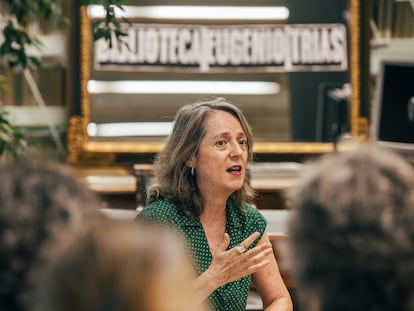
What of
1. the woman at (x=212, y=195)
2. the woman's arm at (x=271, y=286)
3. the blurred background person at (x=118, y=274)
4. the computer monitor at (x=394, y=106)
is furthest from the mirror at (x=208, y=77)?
the blurred background person at (x=118, y=274)

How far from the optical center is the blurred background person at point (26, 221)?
102 centimetres

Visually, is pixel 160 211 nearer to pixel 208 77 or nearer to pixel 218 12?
pixel 208 77

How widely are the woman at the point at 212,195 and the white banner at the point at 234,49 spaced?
2.34 meters

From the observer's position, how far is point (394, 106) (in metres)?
3.79

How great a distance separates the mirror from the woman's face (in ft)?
7.52

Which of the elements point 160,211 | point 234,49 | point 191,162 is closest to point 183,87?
point 234,49

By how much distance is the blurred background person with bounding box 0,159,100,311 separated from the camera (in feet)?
3.33

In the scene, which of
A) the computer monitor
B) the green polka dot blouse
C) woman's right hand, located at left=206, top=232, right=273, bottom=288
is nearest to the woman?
the green polka dot blouse

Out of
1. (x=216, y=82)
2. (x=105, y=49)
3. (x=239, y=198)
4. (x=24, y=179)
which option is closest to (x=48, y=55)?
(x=105, y=49)

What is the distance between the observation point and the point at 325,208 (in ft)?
3.37

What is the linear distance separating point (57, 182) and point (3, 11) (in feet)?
13.4

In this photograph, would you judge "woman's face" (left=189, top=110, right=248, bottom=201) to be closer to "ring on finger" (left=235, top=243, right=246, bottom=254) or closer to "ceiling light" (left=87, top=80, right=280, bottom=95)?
"ring on finger" (left=235, top=243, right=246, bottom=254)

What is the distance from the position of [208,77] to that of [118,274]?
4.39m

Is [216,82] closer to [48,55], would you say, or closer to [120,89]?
[120,89]
